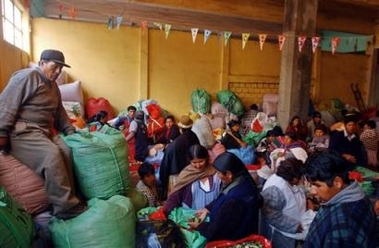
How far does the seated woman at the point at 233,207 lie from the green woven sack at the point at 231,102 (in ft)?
17.1

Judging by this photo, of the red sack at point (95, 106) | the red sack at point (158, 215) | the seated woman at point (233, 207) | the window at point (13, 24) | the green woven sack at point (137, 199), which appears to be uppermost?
the window at point (13, 24)

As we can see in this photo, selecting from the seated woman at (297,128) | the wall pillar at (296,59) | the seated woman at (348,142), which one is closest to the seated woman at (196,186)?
the seated woman at (348,142)

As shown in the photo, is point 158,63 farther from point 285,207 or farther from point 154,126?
point 285,207

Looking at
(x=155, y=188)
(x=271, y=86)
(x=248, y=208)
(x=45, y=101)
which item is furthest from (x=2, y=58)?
(x=271, y=86)

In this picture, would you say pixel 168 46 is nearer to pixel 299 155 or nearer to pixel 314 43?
pixel 314 43

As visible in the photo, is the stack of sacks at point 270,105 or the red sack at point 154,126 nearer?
the red sack at point 154,126

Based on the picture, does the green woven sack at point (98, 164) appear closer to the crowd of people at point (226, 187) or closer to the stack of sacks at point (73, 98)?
the crowd of people at point (226, 187)

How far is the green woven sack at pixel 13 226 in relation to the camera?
1.73m

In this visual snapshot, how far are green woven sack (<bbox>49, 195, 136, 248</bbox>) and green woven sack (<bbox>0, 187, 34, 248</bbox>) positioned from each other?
246mm

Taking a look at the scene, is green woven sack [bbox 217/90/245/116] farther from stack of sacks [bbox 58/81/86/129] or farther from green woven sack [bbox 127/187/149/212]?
green woven sack [bbox 127/187/149/212]

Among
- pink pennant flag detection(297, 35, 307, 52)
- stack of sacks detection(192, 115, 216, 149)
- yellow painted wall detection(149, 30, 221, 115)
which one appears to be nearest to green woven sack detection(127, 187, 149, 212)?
stack of sacks detection(192, 115, 216, 149)

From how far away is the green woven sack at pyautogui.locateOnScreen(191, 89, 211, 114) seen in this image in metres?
7.41

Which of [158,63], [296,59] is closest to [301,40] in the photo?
[296,59]

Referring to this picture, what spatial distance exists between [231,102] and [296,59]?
2190 mm
